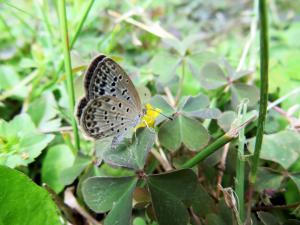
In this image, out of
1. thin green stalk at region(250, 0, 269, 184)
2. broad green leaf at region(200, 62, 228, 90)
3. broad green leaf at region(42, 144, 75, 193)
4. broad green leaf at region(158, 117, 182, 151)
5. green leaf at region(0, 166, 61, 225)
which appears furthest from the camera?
broad green leaf at region(200, 62, 228, 90)

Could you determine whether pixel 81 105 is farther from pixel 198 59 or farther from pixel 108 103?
pixel 198 59

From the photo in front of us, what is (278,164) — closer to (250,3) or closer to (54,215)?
(54,215)

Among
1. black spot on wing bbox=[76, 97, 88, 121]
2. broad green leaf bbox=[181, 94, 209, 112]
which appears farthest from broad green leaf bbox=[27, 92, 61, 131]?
broad green leaf bbox=[181, 94, 209, 112]

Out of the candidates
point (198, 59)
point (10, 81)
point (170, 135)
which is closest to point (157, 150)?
point (170, 135)

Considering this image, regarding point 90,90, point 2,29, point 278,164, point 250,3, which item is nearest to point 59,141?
point 90,90

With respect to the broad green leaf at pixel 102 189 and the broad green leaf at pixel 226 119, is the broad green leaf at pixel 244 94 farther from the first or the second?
the broad green leaf at pixel 102 189

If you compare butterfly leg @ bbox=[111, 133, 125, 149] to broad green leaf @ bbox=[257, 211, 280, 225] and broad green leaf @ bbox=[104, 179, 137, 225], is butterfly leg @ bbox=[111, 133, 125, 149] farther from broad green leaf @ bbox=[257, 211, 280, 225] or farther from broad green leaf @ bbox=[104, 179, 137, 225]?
broad green leaf @ bbox=[257, 211, 280, 225]

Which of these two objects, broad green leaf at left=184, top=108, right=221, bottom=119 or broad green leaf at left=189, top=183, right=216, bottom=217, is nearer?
broad green leaf at left=189, top=183, right=216, bottom=217
